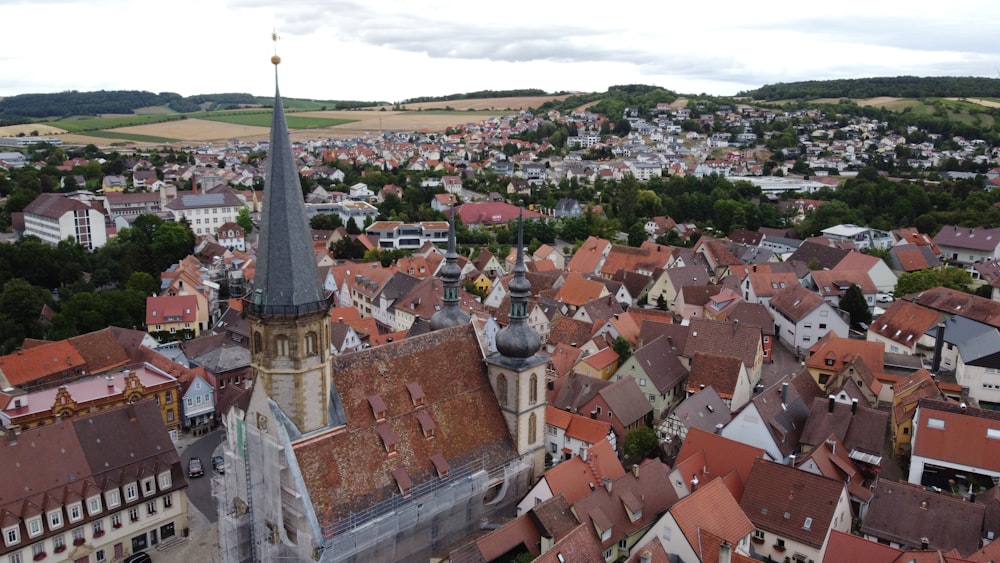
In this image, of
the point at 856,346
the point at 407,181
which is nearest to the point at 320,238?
the point at 407,181

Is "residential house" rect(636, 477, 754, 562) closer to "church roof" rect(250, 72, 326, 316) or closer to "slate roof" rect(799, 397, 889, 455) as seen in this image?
"slate roof" rect(799, 397, 889, 455)

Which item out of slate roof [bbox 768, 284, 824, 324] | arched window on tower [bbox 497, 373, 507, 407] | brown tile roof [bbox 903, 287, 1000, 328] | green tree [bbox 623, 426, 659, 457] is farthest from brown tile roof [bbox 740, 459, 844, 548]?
brown tile roof [bbox 903, 287, 1000, 328]

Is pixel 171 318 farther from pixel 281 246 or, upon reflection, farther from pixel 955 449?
pixel 955 449

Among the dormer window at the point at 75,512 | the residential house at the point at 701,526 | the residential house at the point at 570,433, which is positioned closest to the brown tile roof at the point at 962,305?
the residential house at the point at 570,433

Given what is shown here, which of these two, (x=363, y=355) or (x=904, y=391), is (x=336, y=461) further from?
(x=904, y=391)

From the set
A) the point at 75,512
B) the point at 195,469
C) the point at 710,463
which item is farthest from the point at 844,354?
the point at 75,512
